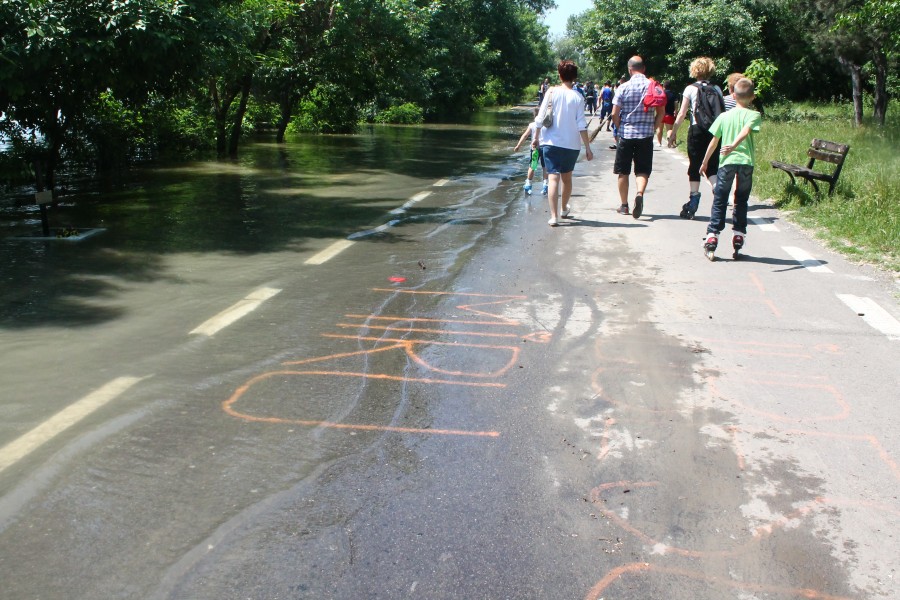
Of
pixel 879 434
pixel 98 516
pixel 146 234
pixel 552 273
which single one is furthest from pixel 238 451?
pixel 146 234

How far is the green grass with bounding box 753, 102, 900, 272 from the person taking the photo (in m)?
8.62

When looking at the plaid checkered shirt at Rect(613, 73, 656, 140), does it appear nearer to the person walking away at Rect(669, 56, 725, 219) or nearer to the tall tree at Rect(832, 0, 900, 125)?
the person walking away at Rect(669, 56, 725, 219)

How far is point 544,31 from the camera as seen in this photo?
7875cm

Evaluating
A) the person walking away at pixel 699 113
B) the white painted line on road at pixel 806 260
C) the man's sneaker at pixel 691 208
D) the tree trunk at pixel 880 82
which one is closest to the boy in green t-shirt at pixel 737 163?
the white painted line on road at pixel 806 260

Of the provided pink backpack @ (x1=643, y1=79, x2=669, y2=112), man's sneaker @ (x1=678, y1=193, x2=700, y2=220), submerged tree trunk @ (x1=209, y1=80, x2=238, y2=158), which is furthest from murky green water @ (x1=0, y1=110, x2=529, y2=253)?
man's sneaker @ (x1=678, y1=193, x2=700, y2=220)

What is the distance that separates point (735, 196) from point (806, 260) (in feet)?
2.96

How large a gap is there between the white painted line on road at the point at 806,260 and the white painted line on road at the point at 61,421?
19.4 feet

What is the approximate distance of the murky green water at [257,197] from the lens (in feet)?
30.7

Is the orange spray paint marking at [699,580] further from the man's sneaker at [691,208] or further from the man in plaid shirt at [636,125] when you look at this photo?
the man's sneaker at [691,208]

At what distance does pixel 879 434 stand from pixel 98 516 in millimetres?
3619

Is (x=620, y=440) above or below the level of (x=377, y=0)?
below

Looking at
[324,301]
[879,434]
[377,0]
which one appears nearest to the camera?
[879,434]

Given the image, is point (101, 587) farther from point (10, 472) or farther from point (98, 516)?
point (10, 472)

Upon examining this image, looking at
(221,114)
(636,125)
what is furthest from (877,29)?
(221,114)
